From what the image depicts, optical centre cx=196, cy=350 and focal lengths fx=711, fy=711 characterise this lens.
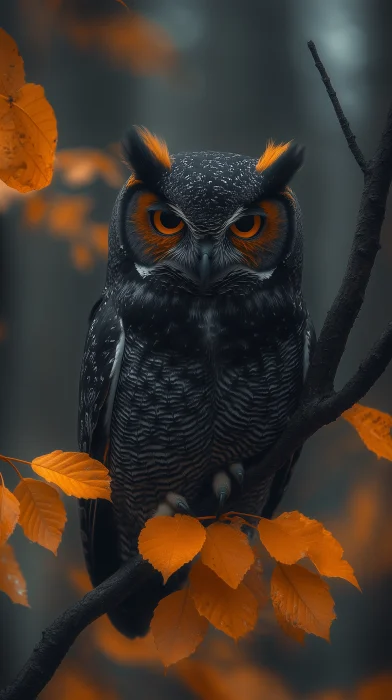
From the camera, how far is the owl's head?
888 millimetres

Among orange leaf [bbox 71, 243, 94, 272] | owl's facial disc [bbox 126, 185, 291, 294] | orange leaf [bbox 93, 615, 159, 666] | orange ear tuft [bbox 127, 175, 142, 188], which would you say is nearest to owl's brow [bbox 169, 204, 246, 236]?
owl's facial disc [bbox 126, 185, 291, 294]

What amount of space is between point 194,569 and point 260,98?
1198 millimetres

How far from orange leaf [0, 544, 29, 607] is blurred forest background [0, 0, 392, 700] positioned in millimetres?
783

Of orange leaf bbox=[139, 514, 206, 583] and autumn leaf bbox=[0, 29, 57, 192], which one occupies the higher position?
autumn leaf bbox=[0, 29, 57, 192]

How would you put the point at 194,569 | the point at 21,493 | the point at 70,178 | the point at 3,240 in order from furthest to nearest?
1. the point at 3,240
2. the point at 70,178
3. the point at 194,569
4. the point at 21,493

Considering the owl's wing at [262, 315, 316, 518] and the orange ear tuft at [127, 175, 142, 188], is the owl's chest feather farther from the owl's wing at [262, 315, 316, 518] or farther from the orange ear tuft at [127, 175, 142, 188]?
the orange ear tuft at [127, 175, 142, 188]

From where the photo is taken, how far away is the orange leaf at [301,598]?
2.43ft

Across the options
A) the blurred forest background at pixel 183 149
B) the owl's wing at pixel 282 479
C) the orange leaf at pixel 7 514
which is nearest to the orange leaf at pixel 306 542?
the orange leaf at pixel 7 514

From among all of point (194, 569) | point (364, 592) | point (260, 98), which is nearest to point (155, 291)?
point (194, 569)

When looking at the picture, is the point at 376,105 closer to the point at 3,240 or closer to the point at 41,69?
the point at 41,69

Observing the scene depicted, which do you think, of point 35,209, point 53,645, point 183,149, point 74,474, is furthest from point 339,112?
point 35,209

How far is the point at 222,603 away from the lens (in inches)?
29.9

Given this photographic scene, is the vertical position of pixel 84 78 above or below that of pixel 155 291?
above

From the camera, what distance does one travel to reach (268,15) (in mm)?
1654
